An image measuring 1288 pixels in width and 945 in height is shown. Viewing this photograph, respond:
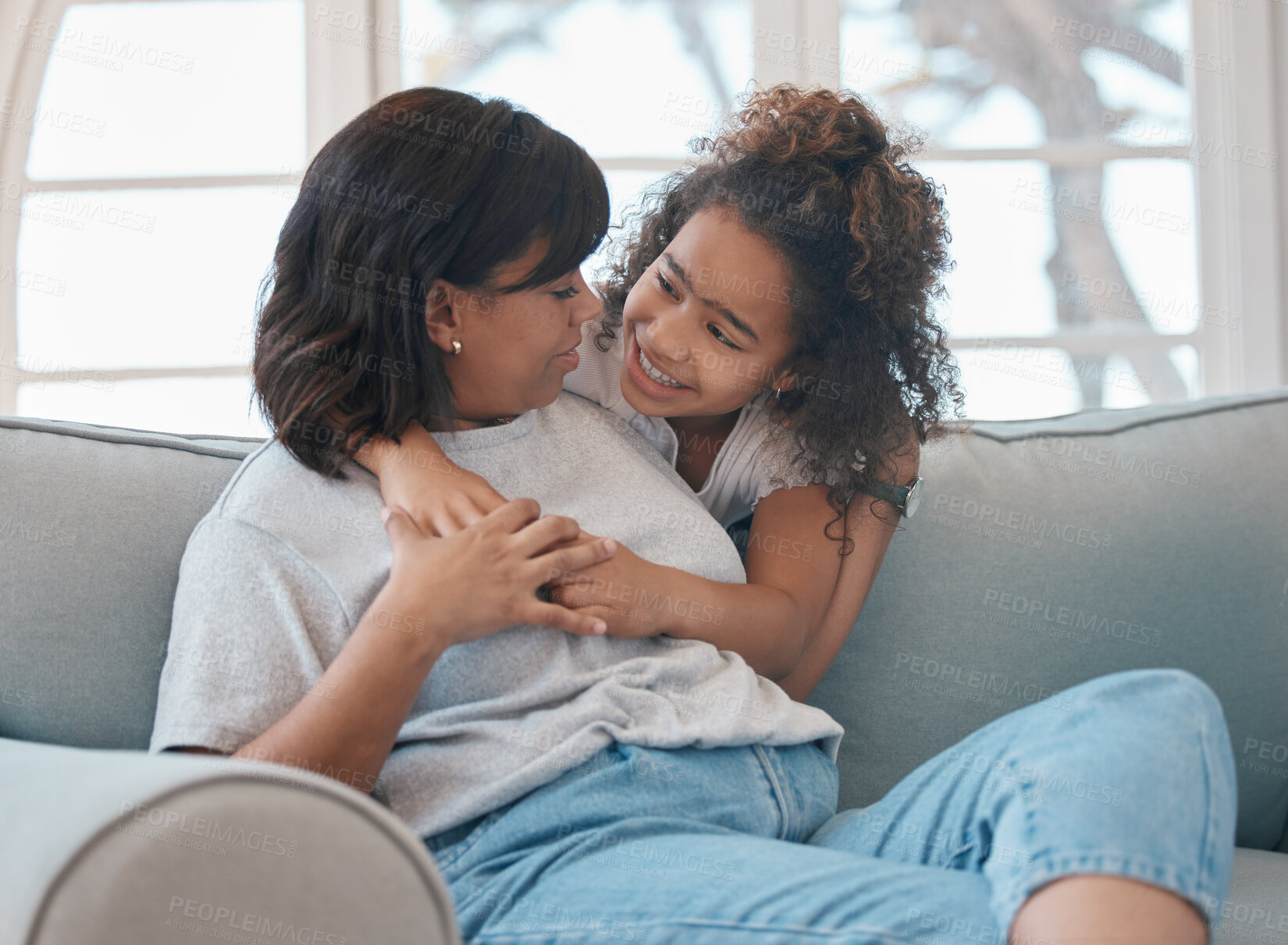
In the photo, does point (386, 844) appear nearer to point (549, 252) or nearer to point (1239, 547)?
point (549, 252)

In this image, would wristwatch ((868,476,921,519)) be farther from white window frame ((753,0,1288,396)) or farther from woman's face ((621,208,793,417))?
white window frame ((753,0,1288,396))

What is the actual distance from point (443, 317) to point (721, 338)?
0.32 meters

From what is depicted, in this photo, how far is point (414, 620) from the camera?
33.6 inches

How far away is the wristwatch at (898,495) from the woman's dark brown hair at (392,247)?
453 millimetres

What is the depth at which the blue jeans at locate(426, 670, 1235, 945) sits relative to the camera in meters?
0.70

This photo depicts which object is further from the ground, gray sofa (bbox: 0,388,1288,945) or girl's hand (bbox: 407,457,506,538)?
girl's hand (bbox: 407,457,506,538)

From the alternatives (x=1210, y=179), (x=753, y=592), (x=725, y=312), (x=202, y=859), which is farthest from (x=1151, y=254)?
(x=202, y=859)

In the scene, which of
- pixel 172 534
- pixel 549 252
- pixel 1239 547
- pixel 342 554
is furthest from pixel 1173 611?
pixel 172 534

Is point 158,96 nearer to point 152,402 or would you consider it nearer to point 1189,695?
point 152,402

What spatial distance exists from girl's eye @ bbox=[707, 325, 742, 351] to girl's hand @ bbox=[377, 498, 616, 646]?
0.33 metres

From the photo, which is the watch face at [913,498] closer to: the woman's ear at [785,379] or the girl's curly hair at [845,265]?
the girl's curly hair at [845,265]

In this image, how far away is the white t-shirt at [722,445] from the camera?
4.05 feet

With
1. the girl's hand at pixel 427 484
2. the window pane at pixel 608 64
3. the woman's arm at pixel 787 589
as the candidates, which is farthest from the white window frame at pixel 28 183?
the woman's arm at pixel 787 589

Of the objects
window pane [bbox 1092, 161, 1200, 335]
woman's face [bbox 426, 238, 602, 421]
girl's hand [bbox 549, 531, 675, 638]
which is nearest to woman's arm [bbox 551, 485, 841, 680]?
girl's hand [bbox 549, 531, 675, 638]
